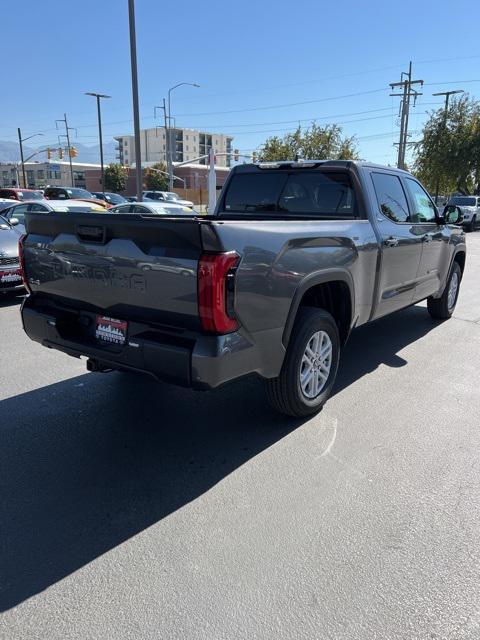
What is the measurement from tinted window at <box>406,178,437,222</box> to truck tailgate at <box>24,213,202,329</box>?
11.6ft

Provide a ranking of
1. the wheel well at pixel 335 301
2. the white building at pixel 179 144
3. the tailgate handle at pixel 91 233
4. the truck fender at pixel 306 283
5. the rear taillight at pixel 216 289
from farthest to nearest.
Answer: the white building at pixel 179 144 → the wheel well at pixel 335 301 → the truck fender at pixel 306 283 → the tailgate handle at pixel 91 233 → the rear taillight at pixel 216 289

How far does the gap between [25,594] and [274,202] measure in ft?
12.8

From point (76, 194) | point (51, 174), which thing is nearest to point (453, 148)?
point (76, 194)

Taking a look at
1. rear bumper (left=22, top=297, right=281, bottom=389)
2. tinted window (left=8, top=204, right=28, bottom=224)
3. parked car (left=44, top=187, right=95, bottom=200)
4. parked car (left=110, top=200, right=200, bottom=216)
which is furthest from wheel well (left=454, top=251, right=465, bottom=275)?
parked car (left=44, top=187, right=95, bottom=200)

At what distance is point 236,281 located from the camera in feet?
9.11

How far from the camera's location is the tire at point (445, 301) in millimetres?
6910

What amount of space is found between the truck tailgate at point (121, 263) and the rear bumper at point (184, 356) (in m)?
0.13

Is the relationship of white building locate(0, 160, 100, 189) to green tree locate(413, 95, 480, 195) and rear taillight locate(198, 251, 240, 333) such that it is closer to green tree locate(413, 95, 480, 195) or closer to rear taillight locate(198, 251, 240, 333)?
green tree locate(413, 95, 480, 195)

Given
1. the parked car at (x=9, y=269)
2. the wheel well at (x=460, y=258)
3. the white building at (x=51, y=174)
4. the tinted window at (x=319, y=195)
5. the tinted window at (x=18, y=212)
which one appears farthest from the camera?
the white building at (x=51, y=174)

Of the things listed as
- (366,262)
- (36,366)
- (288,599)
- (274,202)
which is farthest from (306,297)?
(36,366)

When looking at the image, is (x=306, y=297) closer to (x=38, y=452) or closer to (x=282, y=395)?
(x=282, y=395)

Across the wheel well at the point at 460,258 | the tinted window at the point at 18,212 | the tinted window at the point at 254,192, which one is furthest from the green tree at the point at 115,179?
the tinted window at the point at 254,192

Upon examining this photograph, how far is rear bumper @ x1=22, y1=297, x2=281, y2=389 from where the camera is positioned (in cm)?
276

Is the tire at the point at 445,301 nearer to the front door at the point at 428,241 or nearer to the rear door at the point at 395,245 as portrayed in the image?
the front door at the point at 428,241
